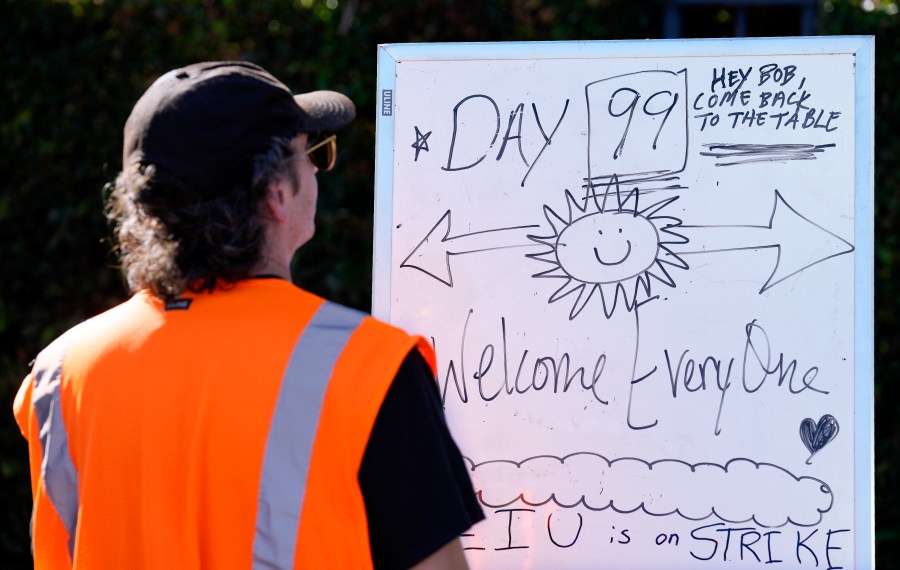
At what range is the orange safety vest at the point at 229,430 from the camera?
1.20m

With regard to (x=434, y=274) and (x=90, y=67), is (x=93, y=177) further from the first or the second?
(x=434, y=274)

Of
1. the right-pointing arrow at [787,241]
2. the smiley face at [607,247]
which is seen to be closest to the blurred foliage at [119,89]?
the smiley face at [607,247]

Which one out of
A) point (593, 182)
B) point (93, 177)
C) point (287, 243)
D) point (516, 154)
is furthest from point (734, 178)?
point (93, 177)

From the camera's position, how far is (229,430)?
1.21 m

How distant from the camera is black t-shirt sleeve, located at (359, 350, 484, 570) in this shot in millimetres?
1191

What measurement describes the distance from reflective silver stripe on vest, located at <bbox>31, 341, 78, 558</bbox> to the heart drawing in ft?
4.20

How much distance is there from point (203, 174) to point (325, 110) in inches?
9.7

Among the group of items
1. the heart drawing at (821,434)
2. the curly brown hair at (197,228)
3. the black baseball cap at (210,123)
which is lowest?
the heart drawing at (821,434)

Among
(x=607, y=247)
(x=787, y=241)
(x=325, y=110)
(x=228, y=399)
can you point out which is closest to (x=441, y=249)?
(x=607, y=247)

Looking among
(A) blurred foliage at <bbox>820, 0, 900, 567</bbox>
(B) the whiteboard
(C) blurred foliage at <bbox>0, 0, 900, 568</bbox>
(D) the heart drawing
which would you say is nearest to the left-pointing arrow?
(B) the whiteboard

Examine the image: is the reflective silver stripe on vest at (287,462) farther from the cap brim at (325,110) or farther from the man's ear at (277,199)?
the cap brim at (325,110)

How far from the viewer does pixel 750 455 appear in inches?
72.7

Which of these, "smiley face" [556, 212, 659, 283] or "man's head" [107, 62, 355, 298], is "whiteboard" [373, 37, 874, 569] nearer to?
"smiley face" [556, 212, 659, 283]
